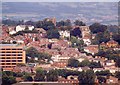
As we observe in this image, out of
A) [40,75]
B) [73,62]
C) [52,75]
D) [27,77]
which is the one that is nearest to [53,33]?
[73,62]

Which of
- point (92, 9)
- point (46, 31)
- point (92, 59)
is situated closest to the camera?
point (92, 59)

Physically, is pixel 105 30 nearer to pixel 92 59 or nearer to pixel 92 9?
pixel 92 59

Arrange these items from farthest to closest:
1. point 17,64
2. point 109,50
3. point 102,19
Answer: point 102,19 < point 109,50 < point 17,64

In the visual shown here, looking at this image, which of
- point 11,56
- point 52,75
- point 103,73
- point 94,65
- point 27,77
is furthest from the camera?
point 94,65

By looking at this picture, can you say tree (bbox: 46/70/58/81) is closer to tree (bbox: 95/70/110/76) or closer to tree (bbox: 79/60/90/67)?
tree (bbox: 95/70/110/76)

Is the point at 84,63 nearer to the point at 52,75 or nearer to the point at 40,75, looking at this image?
the point at 52,75

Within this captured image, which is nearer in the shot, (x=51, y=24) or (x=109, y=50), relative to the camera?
(x=109, y=50)

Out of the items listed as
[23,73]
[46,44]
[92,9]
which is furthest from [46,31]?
[92,9]
